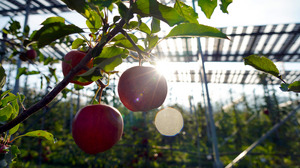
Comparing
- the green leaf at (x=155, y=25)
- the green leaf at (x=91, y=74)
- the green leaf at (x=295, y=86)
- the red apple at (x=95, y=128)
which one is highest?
the green leaf at (x=155, y=25)

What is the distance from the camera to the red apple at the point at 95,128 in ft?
1.48

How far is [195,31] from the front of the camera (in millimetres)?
418

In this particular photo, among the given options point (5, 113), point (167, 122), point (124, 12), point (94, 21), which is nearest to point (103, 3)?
point (124, 12)

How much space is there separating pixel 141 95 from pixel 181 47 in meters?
4.95

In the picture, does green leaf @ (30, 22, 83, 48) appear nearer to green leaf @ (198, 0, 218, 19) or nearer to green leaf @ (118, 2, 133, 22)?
green leaf @ (118, 2, 133, 22)

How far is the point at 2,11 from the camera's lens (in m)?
4.83

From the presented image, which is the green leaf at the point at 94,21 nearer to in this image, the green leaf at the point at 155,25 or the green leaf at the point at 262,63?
the green leaf at the point at 155,25

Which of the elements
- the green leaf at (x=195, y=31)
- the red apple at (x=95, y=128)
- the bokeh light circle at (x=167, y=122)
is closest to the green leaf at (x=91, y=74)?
the red apple at (x=95, y=128)

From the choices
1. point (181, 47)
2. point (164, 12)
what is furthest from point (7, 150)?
point (181, 47)

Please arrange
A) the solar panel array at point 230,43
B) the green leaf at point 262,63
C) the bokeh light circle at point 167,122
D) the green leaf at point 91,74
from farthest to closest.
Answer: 1. the solar panel array at point 230,43
2. the bokeh light circle at point 167,122
3. the green leaf at point 262,63
4. the green leaf at point 91,74

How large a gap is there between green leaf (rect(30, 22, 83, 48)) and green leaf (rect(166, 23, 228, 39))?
22cm

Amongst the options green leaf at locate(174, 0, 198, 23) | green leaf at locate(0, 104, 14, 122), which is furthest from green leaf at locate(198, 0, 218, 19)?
green leaf at locate(0, 104, 14, 122)

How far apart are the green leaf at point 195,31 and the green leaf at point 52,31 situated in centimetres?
22

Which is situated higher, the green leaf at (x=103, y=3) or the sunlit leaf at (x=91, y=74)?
the green leaf at (x=103, y=3)
